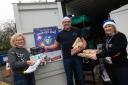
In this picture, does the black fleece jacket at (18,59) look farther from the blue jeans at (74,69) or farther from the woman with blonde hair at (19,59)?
the blue jeans at (74,69)

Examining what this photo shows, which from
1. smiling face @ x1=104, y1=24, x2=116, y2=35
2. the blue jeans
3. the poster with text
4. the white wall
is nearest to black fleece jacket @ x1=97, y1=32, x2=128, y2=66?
smiling face @ x1=104, y1=24, x2=116, y2=35

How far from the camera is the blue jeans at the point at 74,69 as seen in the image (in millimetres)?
5984

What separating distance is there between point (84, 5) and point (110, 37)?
460cm

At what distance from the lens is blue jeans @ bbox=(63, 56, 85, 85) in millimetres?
5984

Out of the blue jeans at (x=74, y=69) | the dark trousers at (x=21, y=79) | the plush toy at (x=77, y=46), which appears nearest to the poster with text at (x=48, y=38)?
the blue jeans at (x=74, y=69)

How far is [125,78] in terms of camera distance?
4.49 m

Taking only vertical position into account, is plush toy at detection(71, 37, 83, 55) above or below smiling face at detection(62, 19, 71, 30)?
below

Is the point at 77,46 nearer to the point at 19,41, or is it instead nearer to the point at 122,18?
the point at 19,41

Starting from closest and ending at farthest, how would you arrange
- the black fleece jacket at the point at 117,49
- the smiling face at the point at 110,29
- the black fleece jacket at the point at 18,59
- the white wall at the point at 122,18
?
1. the black fleece jacket at the point at 117,49
2. the smiling face at the point at 110,29
3. the black fleece jacket at the point at 18,59
4. the white wall at the point at 122,18

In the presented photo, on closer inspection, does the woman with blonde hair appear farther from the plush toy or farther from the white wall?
the white wall

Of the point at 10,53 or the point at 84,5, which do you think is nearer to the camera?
the point at 10,53

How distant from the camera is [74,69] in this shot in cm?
612

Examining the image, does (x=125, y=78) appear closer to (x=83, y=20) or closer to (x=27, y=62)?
(x=27, y=62)

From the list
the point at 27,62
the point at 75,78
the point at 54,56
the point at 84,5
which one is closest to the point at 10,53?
the point at 27,62
